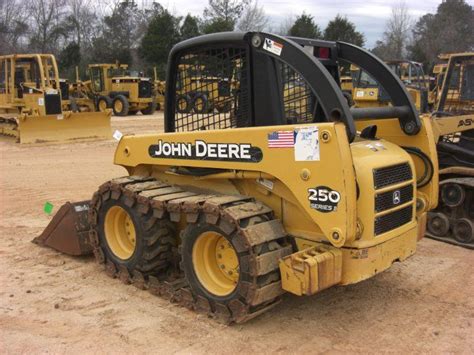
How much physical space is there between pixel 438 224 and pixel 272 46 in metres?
3.86

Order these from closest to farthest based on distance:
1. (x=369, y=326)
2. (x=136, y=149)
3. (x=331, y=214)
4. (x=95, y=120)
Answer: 1. (x=331, y=214)
2. (x=369, y=326)
3. (x=136, y=149)
4. (x=95, y=120)

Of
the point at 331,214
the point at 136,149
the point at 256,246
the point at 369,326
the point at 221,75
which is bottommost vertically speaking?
the point at 369,326

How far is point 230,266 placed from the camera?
4.42 metres

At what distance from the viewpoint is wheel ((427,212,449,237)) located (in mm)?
6836

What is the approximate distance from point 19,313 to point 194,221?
1.64 metres

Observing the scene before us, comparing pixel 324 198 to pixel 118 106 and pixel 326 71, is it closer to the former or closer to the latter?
pixel 326 71

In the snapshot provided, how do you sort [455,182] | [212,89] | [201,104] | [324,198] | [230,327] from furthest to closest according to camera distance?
[455,182]
[201,104]
[212,89]
[230,327]
[324,198]

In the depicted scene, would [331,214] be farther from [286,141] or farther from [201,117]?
[201,117]

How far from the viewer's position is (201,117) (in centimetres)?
487

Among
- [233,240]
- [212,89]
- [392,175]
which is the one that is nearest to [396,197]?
[392,175]

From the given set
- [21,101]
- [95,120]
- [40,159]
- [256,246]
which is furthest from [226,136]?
[21,101]

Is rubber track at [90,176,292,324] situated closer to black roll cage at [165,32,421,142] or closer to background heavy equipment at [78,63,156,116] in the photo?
black roll cage at [165,32,421,142]

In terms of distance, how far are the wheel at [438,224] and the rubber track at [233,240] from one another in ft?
11.2

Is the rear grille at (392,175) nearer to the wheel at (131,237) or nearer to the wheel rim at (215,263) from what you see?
the wheel rim at (215,263)
